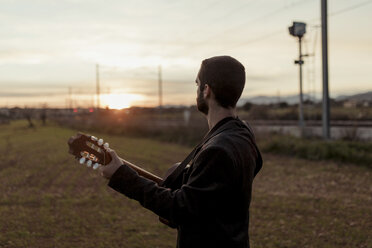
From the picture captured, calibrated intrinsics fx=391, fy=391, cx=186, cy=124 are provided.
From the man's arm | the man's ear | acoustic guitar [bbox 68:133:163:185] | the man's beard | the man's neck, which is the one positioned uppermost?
the man's ear

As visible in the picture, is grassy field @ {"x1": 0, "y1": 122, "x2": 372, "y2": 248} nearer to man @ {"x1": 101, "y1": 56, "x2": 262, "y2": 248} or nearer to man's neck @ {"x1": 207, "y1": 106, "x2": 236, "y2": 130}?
man @ {"x1": 101, "y1": 56, "x2": 262, "y2": 248}

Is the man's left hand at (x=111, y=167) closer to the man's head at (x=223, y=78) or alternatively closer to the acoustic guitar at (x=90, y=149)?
the acoustic guitar at (x=90, y=149)

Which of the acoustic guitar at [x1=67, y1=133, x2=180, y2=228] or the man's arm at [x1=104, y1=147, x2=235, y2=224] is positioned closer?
the man's arm at [x1=104, y1=147, x2=235, y2=224]

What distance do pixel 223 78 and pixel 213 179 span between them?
53 centimetres

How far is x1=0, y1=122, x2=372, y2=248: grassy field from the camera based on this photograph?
646cm

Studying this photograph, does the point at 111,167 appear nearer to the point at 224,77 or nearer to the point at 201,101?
the point at 201,101

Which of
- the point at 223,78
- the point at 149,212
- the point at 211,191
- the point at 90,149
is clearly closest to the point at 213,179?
the point at 211,191

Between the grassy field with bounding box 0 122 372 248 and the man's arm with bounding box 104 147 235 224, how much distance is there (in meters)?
4.52

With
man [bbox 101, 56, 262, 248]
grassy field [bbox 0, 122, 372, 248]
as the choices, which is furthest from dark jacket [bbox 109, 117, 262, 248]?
grassy field [bbox 0, 122, 372, 248]

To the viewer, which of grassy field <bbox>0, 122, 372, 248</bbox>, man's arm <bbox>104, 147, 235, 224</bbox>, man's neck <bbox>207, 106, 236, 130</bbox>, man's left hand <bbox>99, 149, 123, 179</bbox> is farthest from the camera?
grassy field <bbox>0, 122, 372, 248</bbox>

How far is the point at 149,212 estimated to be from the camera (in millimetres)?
8203

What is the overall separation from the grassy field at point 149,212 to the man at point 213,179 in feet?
14.5

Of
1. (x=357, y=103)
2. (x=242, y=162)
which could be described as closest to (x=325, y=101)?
(x=242, y=162)

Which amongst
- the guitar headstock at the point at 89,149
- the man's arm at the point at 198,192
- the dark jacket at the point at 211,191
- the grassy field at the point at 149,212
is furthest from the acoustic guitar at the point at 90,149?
the grassy field at the point at 149,212
